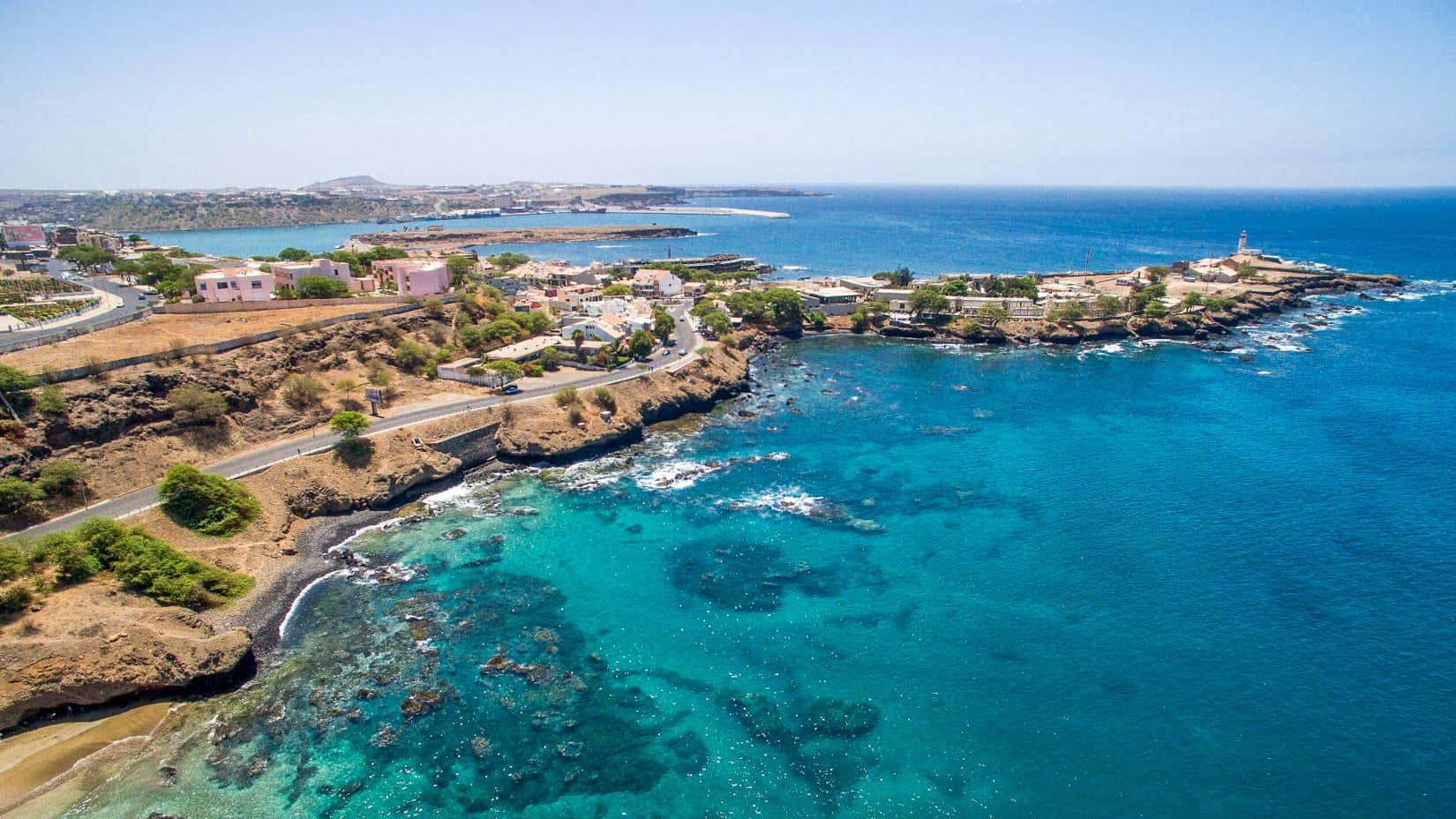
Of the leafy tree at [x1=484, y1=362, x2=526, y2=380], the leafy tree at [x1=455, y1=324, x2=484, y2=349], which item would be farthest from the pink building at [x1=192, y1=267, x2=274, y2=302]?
the leafy tree at [x1=484, y1=362, x2=526, y2=380]

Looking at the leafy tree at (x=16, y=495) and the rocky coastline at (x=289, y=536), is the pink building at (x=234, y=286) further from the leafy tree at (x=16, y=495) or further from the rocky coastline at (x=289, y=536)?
the leafy tree at (x=16, y=495)

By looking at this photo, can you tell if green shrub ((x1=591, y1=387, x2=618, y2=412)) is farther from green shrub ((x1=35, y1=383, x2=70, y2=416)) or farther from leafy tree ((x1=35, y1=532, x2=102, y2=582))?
green shrub ((x1=35, y1=383, x2=70, y2=416))

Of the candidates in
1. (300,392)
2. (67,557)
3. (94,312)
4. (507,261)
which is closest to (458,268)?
(507,261)

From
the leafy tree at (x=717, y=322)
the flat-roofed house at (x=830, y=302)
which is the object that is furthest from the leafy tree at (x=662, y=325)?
the flat-roofed house at (x=830, y=302)

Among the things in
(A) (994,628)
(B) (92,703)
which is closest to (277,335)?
(B) (92,703)

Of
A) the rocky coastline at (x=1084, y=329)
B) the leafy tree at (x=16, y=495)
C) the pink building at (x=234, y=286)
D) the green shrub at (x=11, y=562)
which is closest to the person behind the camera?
the green shrub at (x=11, y=562)

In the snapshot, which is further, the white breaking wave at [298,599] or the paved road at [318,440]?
the paved road at [318,440]

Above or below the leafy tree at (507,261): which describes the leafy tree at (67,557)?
below

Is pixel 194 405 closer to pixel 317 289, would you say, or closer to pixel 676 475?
pixel 317 289
